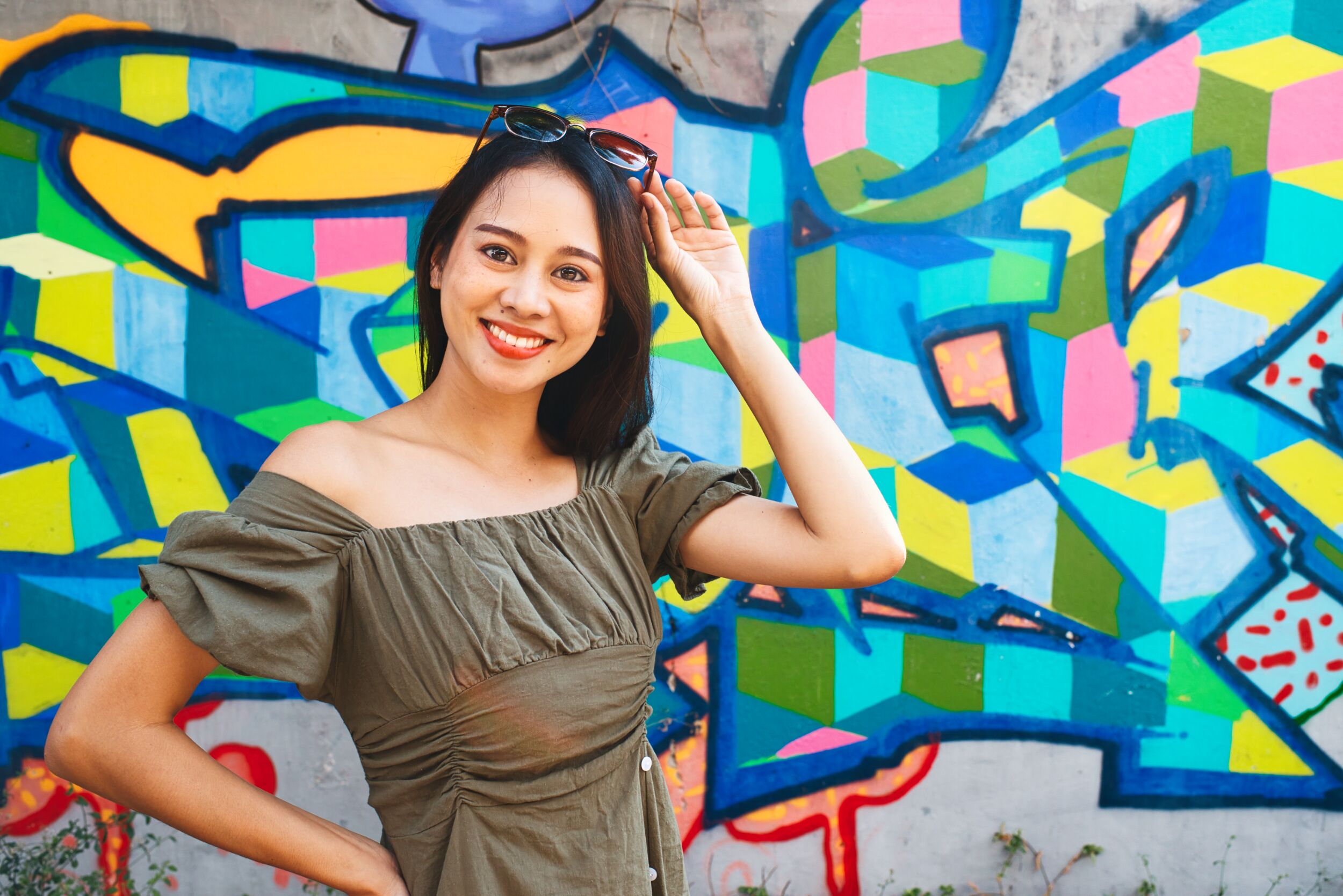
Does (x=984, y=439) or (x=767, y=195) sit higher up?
(x=767, y=195)

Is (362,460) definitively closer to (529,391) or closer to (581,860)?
(529,391)

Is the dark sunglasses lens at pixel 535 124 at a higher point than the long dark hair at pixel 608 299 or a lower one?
higher

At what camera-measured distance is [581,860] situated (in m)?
1.27

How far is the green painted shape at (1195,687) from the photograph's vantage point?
123 inches

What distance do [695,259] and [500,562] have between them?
25.6 inches

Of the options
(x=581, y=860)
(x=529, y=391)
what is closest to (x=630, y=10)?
(x=529, y=391)

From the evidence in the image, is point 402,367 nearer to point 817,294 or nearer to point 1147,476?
point 817,294

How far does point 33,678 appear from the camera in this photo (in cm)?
296

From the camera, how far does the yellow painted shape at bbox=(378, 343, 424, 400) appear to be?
3018 millimetres

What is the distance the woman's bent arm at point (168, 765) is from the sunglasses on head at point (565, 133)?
86 cm

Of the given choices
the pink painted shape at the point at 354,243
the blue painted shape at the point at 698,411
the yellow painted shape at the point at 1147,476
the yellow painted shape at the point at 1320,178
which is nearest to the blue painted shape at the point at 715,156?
the blue painted shape at the point at 698,411

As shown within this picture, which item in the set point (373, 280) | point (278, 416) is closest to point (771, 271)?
point (373, 280)

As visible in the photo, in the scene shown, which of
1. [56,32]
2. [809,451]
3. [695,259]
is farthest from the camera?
[56,32]

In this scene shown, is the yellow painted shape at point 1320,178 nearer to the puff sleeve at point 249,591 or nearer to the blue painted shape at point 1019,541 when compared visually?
the blue painted shape at point 1019,541
